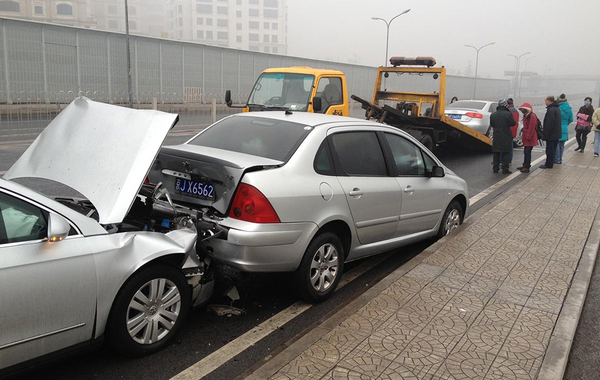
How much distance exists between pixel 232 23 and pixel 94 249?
11713cm

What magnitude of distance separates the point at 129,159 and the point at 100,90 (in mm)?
25935

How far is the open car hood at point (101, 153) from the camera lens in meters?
3.56

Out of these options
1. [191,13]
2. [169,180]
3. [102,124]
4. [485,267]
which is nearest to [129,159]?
[102,124]

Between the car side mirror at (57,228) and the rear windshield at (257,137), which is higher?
the rear windshield at (257,137)

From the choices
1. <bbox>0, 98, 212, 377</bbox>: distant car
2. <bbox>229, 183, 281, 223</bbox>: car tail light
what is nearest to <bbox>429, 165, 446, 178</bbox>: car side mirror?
<bbox>229, 183, 281, 223</bbox>: car tail light

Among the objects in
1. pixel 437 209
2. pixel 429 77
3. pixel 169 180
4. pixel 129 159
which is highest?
pixel 429 77

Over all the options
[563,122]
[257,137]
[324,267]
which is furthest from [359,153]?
[563,122]

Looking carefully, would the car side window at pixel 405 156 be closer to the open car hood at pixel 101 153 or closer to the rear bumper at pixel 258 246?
the rear bumper at pixel 258 246

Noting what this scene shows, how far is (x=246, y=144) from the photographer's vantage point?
5043 millimetres

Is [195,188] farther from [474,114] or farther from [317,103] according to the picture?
[474,114]

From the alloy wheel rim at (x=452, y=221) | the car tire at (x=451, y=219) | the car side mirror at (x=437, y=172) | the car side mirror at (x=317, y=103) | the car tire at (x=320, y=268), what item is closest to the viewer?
the car tire at (x=320, y=268)

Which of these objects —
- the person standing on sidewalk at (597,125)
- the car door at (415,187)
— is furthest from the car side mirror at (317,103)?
the person standing on sidewalk at (597,125)

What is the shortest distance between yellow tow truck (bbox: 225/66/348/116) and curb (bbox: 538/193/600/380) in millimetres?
6673

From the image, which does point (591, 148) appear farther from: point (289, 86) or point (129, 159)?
point (129, 159)
